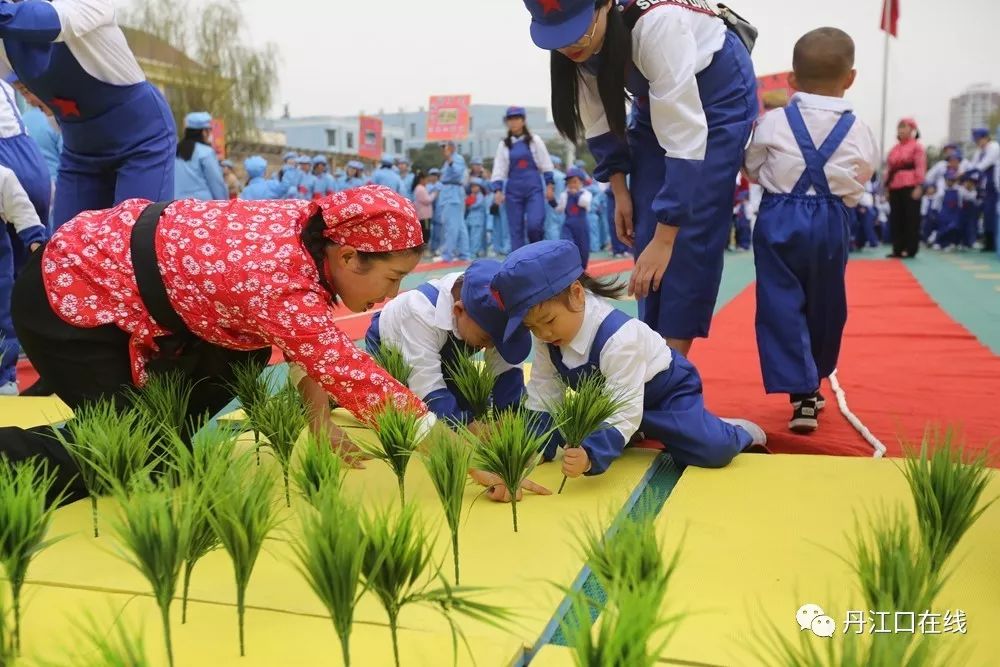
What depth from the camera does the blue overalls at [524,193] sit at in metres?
9.32

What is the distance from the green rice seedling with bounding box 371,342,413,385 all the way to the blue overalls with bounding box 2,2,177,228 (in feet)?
4.46

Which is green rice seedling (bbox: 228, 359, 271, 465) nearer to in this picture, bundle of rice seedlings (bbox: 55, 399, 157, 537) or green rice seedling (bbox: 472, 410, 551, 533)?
bundle of rice seedlings (bbox: 55, 399, 157, 537)

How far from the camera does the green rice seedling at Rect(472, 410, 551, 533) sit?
6.25 ft

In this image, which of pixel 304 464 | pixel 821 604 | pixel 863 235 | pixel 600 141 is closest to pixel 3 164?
pixel 600 141

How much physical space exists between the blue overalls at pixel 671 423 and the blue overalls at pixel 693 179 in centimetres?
37

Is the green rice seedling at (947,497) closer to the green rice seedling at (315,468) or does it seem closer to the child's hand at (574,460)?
the child's hand at (574,460)

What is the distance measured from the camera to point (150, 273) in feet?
7.33

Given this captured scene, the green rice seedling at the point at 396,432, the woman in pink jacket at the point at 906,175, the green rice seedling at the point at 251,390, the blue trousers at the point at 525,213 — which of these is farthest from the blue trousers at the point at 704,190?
the woman in pink jacket at the point at 906,175

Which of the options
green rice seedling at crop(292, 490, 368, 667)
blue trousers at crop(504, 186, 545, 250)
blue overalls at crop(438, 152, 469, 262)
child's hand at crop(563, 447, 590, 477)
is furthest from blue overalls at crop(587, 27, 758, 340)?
blue overalls at crop(438, 152, 469, 262)

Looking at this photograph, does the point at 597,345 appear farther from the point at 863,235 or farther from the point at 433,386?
the point at 863,235

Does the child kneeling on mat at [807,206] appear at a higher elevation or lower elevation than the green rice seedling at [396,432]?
higher

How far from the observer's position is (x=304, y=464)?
182cm

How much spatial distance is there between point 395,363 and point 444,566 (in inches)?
42.2

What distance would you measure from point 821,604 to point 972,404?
2.05 metres
